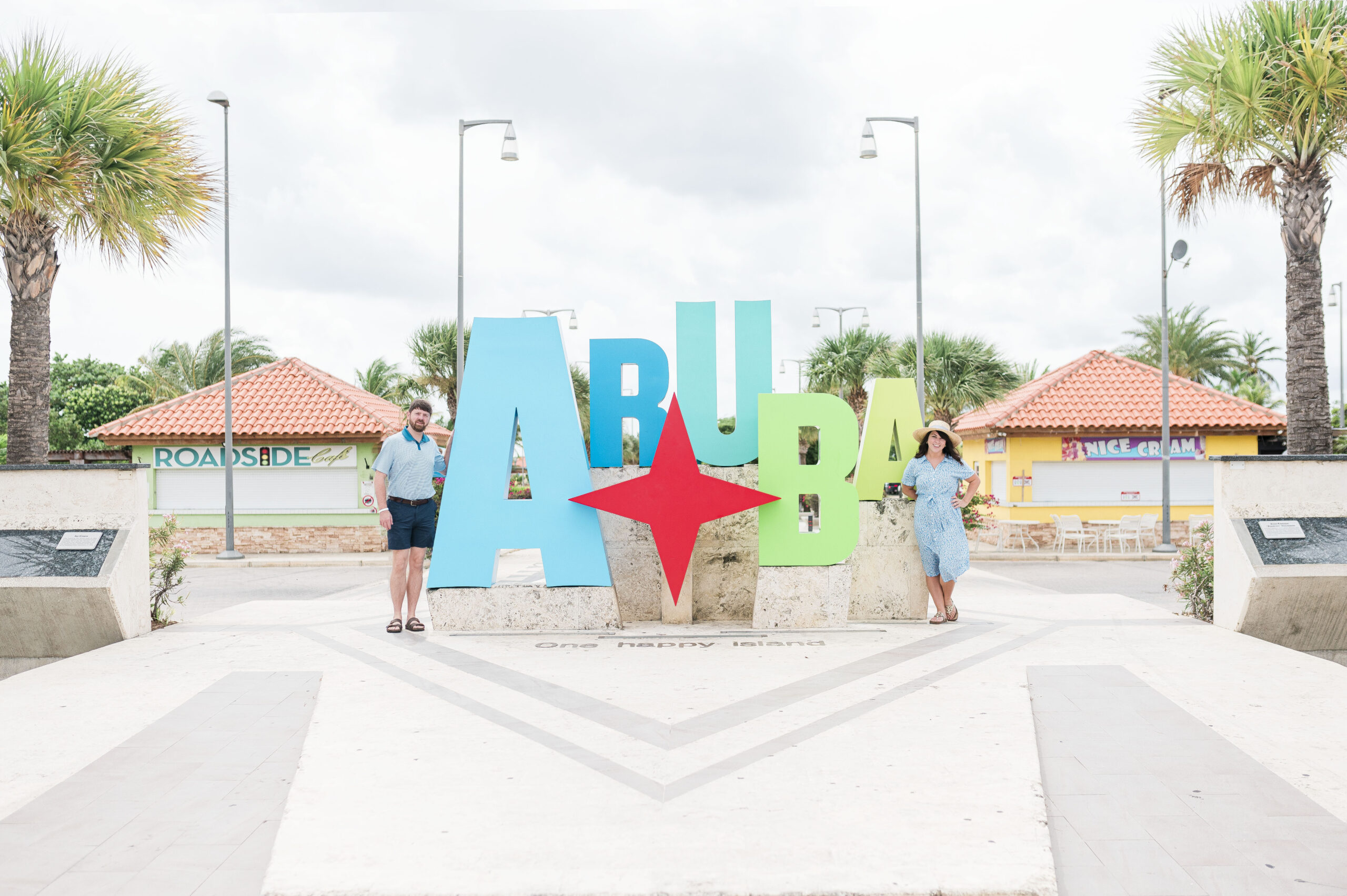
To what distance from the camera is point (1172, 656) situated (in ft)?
22.5

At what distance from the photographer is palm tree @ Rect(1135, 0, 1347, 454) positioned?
29.5 feet

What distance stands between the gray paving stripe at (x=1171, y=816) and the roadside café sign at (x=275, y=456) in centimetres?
2007

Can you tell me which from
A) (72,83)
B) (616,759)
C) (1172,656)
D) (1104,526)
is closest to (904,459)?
(1172,656)

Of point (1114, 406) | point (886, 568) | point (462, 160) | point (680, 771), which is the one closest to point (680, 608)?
point (886, 568)

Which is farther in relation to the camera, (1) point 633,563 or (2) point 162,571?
(2) point 162,571

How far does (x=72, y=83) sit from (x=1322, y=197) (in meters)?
13.1

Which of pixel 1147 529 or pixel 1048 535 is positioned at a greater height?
pixel 1147 529

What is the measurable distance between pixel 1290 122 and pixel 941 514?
5.67 meters

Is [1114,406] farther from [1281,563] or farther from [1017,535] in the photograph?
[1281,563]

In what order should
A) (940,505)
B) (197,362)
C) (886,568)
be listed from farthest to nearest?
(197,362) → (886,568) → (940,505)

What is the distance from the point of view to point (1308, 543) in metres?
7.65

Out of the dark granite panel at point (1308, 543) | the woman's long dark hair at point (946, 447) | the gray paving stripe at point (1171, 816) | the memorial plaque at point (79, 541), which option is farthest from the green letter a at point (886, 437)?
the memorial plaque at point (79, 541)

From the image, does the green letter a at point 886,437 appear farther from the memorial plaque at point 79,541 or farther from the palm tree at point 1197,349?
the palm tree at point 1197,349

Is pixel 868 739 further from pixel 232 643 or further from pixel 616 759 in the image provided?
pixel 232 643
